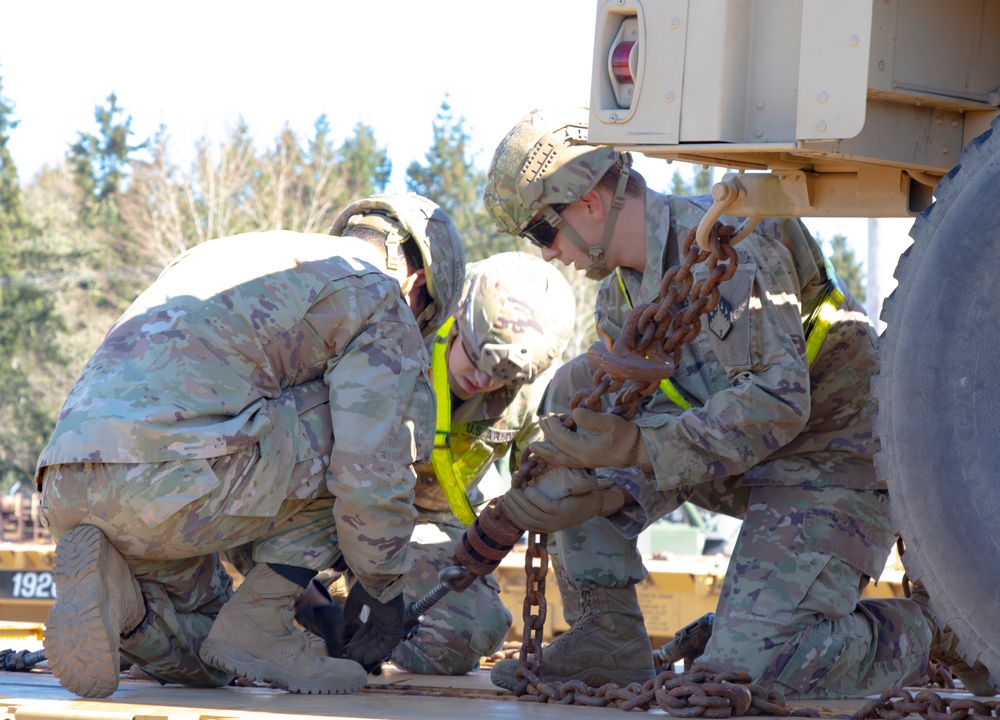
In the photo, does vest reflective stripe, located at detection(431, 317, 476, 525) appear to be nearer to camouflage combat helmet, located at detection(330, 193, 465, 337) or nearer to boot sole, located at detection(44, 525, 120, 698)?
camouflage combat helmet, located at detection(330, 193, 465, 337)

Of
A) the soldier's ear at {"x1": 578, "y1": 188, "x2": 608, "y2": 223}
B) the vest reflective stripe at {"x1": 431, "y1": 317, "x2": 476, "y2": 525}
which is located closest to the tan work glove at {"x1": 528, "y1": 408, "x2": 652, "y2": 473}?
the soldier's ear at {"x1": 578, "y1": 188, "x2": 608, "y2": 223}

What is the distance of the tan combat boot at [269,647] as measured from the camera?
3.64 metres

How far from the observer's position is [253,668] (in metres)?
3.63

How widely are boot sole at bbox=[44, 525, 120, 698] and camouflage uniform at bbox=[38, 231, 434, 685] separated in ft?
0.59

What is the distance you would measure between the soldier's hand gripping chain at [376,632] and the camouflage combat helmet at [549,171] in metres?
1.23

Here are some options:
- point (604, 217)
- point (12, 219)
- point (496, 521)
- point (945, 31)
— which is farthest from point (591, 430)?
point (12, 219)

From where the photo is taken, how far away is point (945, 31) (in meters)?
2.84

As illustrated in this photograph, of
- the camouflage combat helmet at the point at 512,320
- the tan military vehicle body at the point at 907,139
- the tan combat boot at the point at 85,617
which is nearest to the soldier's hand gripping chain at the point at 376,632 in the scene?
the tan combat boot at the point at 85,617

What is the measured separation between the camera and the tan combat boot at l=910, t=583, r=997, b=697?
385 centimetres

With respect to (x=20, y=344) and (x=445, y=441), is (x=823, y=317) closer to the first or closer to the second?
(x=445, y=441)

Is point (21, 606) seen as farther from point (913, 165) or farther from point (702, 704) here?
point (913, 165)

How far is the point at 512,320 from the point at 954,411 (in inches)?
101

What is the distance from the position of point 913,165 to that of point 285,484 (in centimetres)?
187

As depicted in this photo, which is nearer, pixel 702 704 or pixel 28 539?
pixel 702 704
